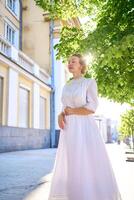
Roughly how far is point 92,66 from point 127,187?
488 cm

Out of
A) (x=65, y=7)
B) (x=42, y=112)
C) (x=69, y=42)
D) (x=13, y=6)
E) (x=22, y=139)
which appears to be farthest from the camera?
(x=42, y=112)

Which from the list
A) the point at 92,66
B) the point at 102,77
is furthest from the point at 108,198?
the point at 92,66

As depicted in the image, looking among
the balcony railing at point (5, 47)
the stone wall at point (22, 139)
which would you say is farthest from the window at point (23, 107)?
the balcony railing at point (5, 47)

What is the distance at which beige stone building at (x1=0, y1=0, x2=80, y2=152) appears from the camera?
A: 59.9 ft

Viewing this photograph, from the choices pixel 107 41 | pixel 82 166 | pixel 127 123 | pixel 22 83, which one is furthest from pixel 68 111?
pixel 127 123

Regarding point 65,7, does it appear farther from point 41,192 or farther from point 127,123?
point 127,123

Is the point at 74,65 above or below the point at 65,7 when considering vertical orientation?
below

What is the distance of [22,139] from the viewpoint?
19891 mm

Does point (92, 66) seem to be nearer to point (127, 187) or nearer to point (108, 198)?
point (127, 187)

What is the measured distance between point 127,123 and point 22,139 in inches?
591

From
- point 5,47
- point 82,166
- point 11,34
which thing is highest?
point 11,34

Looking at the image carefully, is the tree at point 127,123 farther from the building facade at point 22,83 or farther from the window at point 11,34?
the window at point 11,34

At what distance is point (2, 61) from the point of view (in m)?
17.6

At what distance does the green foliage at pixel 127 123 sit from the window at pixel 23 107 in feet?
37.6
